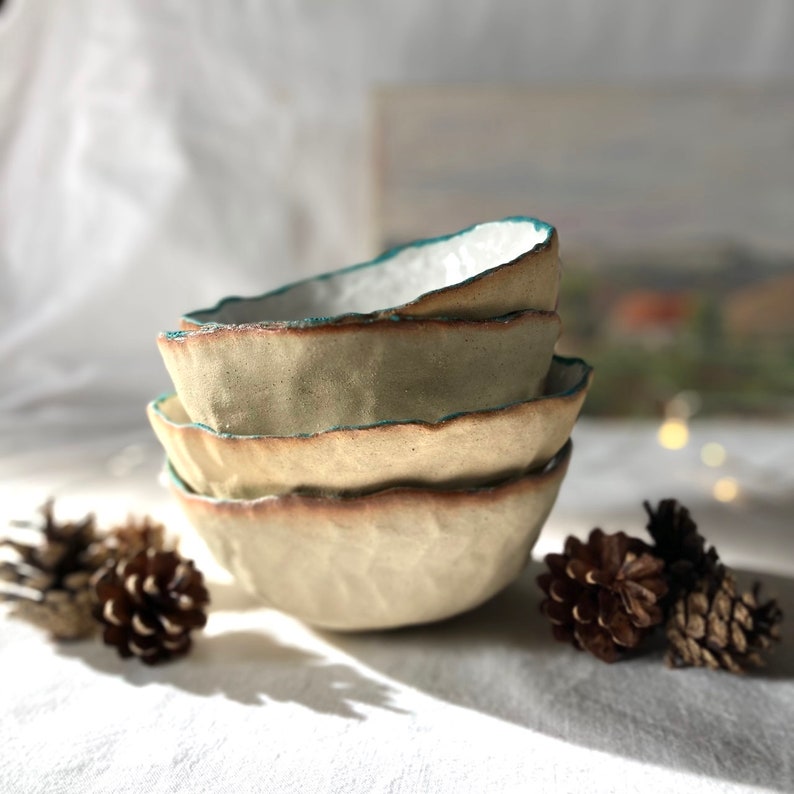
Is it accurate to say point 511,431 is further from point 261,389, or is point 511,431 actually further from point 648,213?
point 648,213

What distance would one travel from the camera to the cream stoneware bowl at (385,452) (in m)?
0.50

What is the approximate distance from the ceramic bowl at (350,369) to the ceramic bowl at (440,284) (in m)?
0.01

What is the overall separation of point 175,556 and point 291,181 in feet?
3.97

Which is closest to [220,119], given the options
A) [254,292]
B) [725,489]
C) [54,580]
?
[254,292]

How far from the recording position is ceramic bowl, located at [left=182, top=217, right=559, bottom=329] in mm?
518

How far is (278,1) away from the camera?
1659 millimetres

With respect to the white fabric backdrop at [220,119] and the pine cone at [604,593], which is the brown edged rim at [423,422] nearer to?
the pine cone at [604,593]

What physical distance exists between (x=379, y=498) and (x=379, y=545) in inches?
1.3

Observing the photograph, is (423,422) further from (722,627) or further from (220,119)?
(220,119)

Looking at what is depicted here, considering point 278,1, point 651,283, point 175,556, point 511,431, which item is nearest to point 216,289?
point 278,1

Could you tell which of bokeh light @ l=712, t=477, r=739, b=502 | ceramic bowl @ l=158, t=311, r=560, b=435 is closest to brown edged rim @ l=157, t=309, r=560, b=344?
ceramic bowl @ l=158, t=311, r=560, b=435

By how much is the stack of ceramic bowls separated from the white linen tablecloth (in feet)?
0.15

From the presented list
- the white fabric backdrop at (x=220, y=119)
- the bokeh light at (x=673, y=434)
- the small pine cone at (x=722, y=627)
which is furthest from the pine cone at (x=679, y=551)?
the white fabric backdrop at (x=220, y=119)

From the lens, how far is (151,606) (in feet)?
1.93
